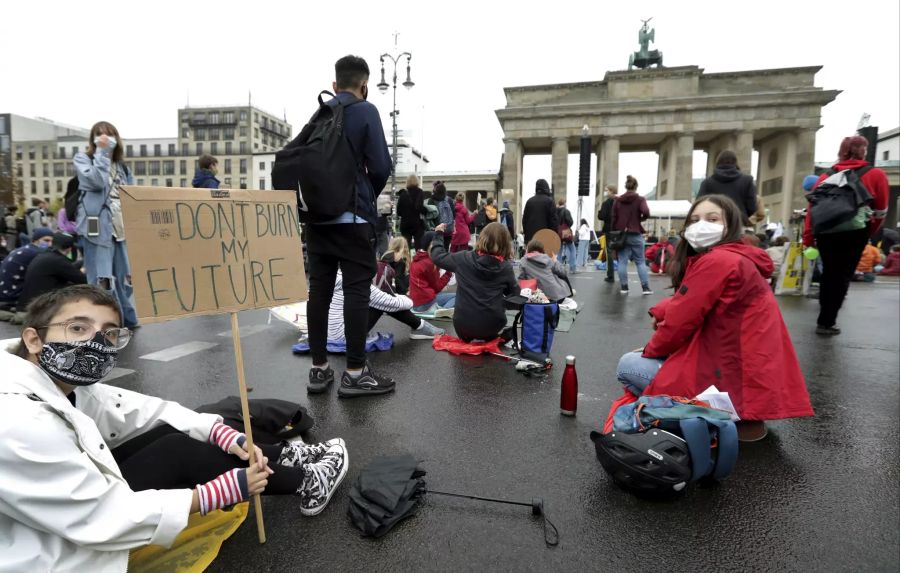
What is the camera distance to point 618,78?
42281 millimetres

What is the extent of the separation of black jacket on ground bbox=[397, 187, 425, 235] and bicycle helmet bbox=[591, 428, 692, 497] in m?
8.27

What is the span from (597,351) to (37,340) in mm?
4587

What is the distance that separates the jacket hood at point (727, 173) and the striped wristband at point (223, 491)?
6.85 meters

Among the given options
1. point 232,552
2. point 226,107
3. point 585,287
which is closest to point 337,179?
point 232,552

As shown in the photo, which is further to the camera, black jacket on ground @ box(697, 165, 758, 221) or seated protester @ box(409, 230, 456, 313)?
seated protester @ box(409, 230, 456, 313)

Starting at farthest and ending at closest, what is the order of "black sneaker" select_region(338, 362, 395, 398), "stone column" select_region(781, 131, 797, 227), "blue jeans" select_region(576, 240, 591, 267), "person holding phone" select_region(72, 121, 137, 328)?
"stone column" select_region(781, 131, 797, 227) → "blue jeans" select_region(576, 240, 591, 267) → "person holding phone" select_region(72, 121, 137, 328) → "black sneaker" select_region(338, 362, 395, 398)

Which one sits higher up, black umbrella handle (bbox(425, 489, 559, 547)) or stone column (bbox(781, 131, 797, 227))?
stone column (bbox(781, 131, 797, 227))

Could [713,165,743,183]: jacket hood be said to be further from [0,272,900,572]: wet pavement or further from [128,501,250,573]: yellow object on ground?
[128,501,250,573]: yellow object on ground

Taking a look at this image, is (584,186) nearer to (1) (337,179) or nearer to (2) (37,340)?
(1) (337,179)

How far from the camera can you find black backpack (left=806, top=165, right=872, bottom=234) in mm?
Answer: 5176

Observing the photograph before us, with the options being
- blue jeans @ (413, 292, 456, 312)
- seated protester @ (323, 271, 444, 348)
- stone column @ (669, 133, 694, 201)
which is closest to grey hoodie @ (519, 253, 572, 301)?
blue jeans @ (413, 292, 456, 312)

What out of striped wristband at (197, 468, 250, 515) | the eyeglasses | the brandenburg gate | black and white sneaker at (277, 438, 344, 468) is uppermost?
the brandenburg gate

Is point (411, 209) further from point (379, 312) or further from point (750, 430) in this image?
point (750, 430)

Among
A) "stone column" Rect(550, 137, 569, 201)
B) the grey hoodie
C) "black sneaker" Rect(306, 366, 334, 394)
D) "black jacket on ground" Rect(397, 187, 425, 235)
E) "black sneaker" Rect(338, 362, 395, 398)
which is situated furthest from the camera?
"stone column" Rect(550, 137, 569, 201)
